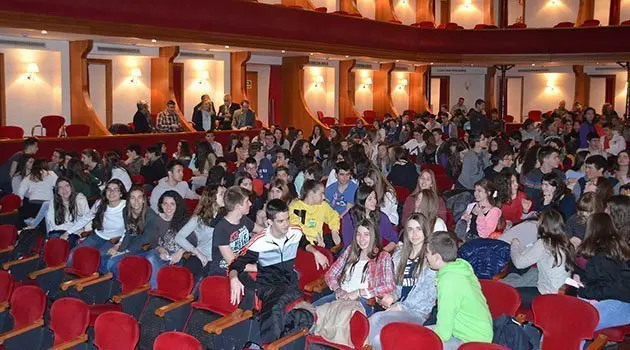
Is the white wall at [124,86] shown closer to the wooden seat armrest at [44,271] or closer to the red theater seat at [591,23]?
the wooden seat armrest at [44,271]

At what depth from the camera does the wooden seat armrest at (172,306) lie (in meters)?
6.45

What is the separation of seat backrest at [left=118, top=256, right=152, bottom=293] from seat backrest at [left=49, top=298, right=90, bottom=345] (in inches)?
41.9

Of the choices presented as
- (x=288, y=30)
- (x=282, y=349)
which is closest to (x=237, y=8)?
(x=288, y=30)

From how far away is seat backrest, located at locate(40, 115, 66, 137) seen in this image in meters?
16.0

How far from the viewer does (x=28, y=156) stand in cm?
1159

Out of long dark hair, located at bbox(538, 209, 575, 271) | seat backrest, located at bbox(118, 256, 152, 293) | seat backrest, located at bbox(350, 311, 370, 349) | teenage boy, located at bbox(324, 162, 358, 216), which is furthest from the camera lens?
teenage boy, located at bbox(324, 162, 358, 216)

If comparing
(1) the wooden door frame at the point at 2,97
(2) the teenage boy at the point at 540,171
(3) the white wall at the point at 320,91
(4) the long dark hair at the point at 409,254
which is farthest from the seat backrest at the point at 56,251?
(3) the white wall at the point at 320,91

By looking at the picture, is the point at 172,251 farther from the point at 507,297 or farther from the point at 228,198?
the point at 507,297

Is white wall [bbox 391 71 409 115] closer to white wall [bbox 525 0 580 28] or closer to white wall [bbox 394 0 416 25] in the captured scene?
white wall [bbox 394 0 416 25]

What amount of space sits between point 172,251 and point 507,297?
367 cm

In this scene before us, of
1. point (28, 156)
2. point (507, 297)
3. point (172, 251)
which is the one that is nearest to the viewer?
point (507, 297)

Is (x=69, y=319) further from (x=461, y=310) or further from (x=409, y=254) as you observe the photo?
(x=461, y=310)

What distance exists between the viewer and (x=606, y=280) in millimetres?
6270

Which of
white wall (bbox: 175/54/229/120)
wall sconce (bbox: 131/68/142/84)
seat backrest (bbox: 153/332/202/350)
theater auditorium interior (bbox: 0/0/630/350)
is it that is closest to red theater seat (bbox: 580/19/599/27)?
theater auditorium interior (bbox: 0/0/630/350)
